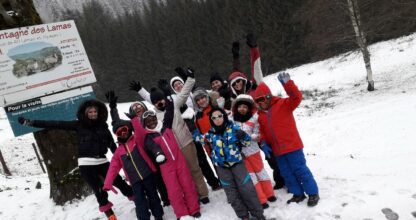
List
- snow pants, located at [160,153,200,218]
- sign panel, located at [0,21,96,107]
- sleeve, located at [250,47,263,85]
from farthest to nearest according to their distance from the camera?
sign panel, located at [0,21,96,107] → sleeve, located at [250,47,263,85] → snow pants, located at [160,153,200,218]

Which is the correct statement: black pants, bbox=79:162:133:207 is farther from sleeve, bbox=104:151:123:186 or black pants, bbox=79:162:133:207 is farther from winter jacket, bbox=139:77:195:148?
winter jacket, bbox=139:77:195:148

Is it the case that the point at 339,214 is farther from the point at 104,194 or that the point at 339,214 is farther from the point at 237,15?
the point at 237,15

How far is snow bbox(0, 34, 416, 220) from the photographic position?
4.87 meters

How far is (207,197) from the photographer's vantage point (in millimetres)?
5746

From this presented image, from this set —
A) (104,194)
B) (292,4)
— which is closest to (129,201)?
(104,194)

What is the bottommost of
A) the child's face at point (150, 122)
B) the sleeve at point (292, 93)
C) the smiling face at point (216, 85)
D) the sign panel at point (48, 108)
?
the sleeve at point (292, 93)

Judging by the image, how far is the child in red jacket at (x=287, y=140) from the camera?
496 centimetres

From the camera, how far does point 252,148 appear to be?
5207 millimetres

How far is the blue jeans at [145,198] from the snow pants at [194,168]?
0.65 meters

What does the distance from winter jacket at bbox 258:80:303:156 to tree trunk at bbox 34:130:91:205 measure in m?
4.24

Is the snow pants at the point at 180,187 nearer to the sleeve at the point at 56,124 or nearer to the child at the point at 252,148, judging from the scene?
the child at the point at 252,148

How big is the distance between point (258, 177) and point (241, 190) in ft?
1.77

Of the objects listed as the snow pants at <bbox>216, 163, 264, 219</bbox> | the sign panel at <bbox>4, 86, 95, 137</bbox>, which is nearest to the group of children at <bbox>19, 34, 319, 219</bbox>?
the snow pants at <bbox>216, 163, 264, 219</bbox>

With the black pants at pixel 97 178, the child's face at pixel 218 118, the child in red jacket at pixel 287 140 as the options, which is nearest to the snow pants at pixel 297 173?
the child in red jacket at pixel 287 140
